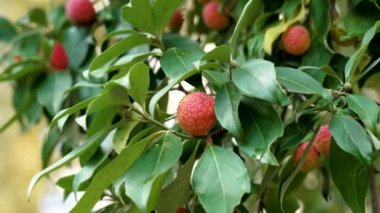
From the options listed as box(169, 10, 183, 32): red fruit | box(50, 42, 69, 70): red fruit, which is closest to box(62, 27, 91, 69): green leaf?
box(50, 42, 69, 70): red fruit

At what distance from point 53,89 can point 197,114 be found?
511 millimetres


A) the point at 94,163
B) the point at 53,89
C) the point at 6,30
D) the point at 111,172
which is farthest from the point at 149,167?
the point at 6,30

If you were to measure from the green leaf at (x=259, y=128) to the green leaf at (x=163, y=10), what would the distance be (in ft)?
0.66

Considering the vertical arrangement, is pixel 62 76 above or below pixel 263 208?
above

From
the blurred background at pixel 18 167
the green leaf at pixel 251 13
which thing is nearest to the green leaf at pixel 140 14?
the green leaf at pixel 251 13

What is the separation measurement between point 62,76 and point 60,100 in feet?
0.23

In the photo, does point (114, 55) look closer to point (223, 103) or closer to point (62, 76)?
point (223, 103)

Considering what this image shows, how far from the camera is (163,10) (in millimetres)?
883

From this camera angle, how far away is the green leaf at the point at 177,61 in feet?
2.69

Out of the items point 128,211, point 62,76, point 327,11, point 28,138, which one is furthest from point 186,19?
point 28,138

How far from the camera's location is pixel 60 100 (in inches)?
44.7

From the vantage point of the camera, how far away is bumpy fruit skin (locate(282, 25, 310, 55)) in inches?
36.4

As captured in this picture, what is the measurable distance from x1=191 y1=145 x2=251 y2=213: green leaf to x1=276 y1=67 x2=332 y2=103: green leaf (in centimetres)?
10

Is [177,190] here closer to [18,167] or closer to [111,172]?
[111,172]
